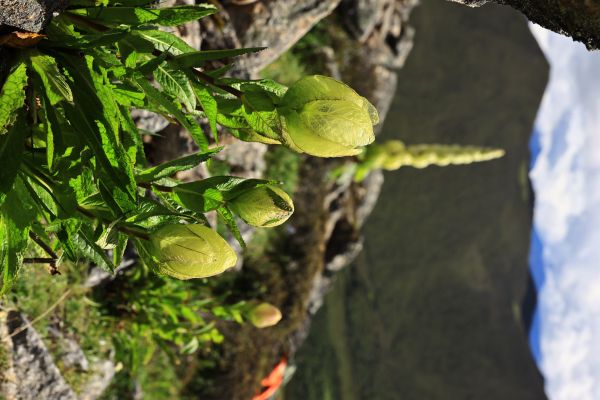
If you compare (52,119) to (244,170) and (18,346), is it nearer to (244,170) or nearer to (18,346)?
(18,346)

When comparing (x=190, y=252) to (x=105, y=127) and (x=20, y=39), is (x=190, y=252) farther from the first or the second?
(x=20, y=39)

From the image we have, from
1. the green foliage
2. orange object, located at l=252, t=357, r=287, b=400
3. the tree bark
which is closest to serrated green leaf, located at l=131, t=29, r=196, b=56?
the green foliage

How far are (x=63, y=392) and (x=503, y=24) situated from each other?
6004 mm

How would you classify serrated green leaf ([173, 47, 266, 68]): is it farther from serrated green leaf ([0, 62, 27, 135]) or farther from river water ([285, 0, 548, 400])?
river water ([285, 0, 548, 400])

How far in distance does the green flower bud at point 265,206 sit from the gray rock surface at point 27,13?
45 cm

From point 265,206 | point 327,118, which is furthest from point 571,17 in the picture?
point 265,206

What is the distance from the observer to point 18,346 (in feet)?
6.01

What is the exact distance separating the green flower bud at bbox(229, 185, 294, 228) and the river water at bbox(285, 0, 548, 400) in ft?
14.6

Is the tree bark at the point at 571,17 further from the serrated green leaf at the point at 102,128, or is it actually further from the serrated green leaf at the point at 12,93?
the serrated green leaf at the point at 12,93

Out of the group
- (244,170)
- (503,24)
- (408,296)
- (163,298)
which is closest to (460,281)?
(408,296)

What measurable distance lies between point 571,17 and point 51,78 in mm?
855

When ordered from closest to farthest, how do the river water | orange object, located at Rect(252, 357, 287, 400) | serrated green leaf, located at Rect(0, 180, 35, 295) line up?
serrated green leaf, located at Rect(0, 180, 35, 295), orange object, located at Rect(252, 357, 287, 400), the river water

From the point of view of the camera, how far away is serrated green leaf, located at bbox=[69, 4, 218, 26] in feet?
3.93

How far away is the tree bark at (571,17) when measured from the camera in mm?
871
